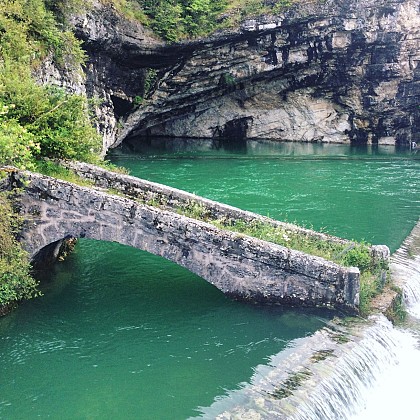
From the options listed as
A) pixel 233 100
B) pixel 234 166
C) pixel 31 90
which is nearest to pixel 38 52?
pixel 31 90

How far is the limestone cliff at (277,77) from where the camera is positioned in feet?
97.9

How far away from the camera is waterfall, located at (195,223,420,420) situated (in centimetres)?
809

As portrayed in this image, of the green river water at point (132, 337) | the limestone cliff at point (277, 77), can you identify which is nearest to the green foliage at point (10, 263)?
the green river water at point (132, 337)

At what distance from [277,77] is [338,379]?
30573 millimetres

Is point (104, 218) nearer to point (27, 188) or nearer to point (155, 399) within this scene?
point (27, 188)

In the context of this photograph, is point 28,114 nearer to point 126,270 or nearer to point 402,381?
point 126,270

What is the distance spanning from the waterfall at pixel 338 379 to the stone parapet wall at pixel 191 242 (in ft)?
2.84


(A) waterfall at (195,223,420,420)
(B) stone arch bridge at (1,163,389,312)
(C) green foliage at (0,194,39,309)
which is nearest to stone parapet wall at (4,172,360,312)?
(B) stone arch bridge at (1,163,389,312)

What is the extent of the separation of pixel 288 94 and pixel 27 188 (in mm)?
30571

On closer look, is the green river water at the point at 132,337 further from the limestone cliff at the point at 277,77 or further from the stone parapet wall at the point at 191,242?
the limestone cliff at the point at 277,77

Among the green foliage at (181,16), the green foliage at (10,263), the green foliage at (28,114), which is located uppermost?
the green foliage at (181,16)

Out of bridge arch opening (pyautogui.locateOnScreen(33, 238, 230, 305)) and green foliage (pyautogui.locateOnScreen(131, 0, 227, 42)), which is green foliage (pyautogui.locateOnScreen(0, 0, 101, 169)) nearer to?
bridge arch opening (pyautogui.locateOnScreen(33, 238, 230, 305))

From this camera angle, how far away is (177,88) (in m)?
34.6

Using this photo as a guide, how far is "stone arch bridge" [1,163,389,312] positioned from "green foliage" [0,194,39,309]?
0.41m
